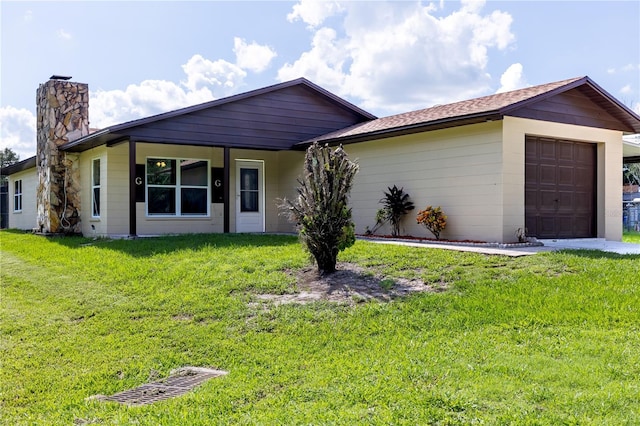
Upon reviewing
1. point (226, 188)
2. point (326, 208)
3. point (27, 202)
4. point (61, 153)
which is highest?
point (61, 153)

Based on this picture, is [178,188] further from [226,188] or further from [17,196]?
[17,196]

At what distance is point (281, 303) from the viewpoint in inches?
272

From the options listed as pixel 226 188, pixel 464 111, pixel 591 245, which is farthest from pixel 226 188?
pixel 591 245

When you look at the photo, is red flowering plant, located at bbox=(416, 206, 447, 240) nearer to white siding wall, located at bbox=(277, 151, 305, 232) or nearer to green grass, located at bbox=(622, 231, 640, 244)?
white siding wall, located at bbox=(277, 151, 305, 232)

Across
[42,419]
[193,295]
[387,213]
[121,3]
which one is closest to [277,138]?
[387,213]

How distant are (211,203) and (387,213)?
18.1ft

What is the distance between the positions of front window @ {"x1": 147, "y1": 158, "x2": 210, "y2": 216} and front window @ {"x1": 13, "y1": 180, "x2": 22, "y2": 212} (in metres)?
11.9

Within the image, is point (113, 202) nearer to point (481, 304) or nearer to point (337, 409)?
point (481, 304)

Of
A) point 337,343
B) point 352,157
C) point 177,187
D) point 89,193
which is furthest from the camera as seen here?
point 89,193

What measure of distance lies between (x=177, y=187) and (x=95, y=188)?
2318 mm

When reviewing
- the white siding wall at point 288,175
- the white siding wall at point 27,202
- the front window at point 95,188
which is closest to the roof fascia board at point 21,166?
the white siding wall at point 27,202

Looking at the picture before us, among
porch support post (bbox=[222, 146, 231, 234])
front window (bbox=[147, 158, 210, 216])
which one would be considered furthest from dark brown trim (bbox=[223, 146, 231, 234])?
front window (bbox=[147, 158, 210, 216])

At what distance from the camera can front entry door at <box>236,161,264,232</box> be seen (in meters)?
16.4

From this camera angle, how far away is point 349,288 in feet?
24.1
